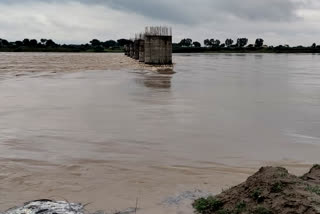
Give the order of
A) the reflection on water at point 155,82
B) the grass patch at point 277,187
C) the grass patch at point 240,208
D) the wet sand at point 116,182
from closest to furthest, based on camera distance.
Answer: the grass patch at point 240,208, the grass patch at point 277,187, the wet sand at point 116,182, the reflection on water at point 155,82

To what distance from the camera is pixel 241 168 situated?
769 cm

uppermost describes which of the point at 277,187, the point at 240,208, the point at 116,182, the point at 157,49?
the point at 157,49

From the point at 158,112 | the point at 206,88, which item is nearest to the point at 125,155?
the point at 158,112

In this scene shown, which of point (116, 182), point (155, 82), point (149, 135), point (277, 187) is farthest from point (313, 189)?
point (155, 82)

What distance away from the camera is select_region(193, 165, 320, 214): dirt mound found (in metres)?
4.71

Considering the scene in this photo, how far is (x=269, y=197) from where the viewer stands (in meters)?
5.01

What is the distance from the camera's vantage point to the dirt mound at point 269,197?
4.71m

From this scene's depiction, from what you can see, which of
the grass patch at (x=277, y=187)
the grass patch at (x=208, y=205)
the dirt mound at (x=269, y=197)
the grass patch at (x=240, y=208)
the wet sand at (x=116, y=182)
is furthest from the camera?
the wet sand at (x=116, y=182)

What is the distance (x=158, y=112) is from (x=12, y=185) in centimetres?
775

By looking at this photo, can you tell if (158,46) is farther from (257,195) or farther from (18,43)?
(18,43)

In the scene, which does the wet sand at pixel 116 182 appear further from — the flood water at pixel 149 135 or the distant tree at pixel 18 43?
the distant tree at pixel 18 43

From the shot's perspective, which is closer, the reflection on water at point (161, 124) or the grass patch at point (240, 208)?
the grass patch at point (240, 208)

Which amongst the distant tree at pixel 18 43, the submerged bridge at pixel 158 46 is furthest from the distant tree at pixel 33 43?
the submerged bridge at pixel 158 46

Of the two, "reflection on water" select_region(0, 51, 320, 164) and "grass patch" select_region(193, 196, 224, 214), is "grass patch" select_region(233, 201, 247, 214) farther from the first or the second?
"reflection on water" select_region(0, 51, 320, 164)
